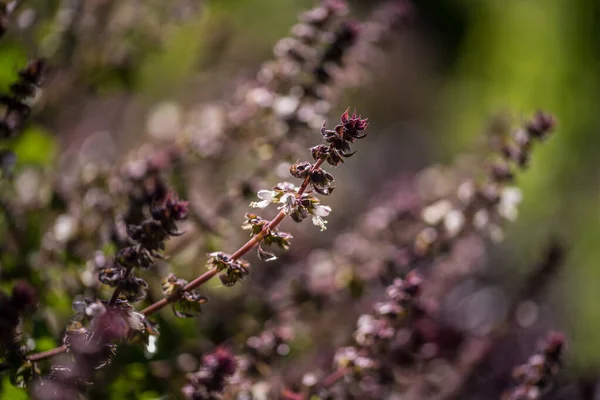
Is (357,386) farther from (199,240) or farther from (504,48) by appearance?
(504,48)

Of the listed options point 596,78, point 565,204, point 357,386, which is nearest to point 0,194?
point 357,386

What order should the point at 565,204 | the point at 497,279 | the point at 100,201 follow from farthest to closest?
the point at 565,204 → the point at 497,279 → the point at 100,201

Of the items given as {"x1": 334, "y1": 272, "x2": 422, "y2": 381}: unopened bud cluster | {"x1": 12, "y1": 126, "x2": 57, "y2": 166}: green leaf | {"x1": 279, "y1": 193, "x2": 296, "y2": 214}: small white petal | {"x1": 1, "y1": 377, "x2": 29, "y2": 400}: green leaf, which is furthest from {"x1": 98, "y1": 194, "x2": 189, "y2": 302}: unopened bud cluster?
{"x1": 12, "y1": 126, "x2": 57, "y2": 166}: green leaf

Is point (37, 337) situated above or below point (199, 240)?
below

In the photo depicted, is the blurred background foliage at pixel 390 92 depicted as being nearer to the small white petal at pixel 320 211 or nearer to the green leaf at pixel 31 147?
the green leaf at pixel 31 147

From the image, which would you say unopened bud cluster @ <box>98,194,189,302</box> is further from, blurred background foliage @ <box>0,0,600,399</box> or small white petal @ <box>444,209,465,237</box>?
small white petal @ <box>444,209,465,237</box>

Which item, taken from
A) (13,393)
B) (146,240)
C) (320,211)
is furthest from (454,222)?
(13,393)
